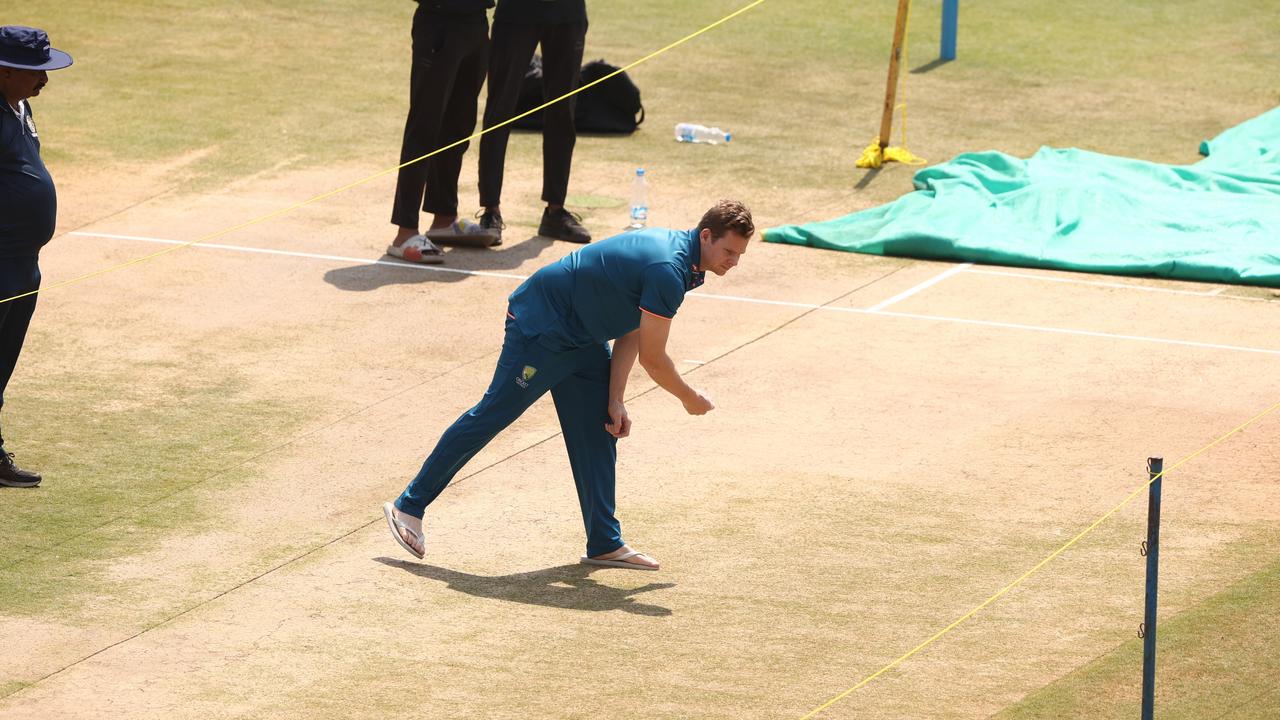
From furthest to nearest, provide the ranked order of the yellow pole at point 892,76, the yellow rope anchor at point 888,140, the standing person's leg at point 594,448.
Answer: the yellow rope anchor at point 888,140
the yellow pole at point 892,76
the standing person's leg at point 594,448

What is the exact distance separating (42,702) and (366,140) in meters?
9.39

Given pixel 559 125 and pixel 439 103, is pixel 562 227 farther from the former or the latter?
pixel 439 103

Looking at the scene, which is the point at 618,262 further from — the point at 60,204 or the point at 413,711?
the point at 60,204

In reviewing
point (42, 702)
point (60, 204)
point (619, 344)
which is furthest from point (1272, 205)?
point (42, 702)

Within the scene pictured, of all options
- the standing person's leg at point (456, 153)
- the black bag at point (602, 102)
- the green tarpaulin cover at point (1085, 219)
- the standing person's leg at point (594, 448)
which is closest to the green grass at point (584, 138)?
the black bag at point (602, 102)

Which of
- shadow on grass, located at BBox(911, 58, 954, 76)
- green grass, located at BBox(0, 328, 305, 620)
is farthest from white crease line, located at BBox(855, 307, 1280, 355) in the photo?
shadow on grass, located at BBox(911, 58, 954, 76)

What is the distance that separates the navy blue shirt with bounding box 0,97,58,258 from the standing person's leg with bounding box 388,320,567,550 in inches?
82.5

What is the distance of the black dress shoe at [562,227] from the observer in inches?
484

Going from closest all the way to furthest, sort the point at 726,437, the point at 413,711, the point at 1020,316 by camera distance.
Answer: the point at 413,711 < the point at 726,437 < the point at 1020,316

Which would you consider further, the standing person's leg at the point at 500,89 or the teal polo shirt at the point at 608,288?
the standing person's leg at the point at 500,89

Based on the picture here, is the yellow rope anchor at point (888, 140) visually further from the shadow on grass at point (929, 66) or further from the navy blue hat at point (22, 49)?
the navy blue hat at point (22, 49)

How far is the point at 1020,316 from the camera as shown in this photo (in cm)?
1080

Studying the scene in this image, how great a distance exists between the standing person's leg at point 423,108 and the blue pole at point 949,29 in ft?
25.6

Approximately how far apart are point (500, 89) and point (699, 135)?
3.23 m
